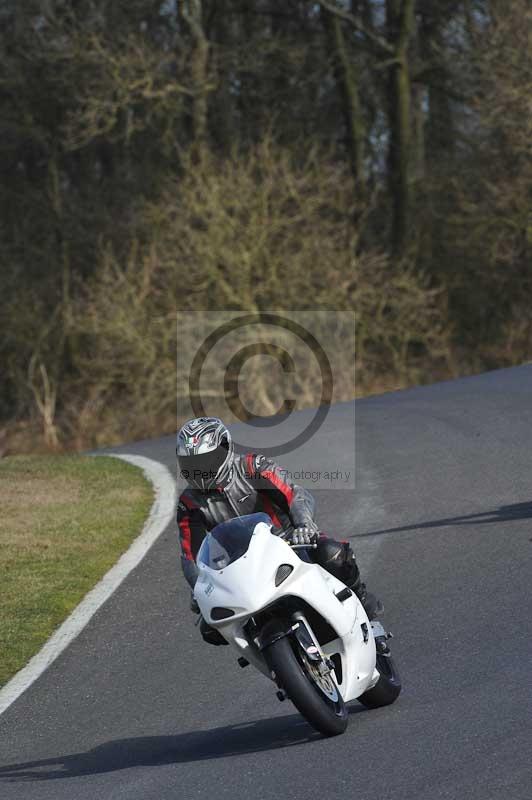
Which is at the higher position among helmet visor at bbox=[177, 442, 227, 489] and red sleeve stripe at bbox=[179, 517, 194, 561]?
helmet visor at bbox=[177, 442, 227, 489]

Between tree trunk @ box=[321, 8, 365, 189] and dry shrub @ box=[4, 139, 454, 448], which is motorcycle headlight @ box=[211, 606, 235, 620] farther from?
tree trunk @ box=[321, 8, 365, 189]

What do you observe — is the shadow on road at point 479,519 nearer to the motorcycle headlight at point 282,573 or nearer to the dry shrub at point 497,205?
the motorcycle headlight at point 282,573

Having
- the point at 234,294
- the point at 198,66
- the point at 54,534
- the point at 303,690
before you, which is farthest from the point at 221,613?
the point at 198,66

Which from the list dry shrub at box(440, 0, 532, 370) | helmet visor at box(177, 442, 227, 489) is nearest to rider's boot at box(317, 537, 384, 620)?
helmet visor at box(177, 442, 227, 489)

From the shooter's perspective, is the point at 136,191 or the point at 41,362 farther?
the point at 136,191

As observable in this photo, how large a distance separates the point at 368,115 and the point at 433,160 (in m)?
2.59

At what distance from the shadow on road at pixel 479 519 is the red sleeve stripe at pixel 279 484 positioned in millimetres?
4549

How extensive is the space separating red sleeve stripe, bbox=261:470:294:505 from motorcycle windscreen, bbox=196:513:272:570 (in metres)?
0.40

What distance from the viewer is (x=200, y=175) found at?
95.8 ft

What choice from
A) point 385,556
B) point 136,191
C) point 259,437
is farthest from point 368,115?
point 385,556

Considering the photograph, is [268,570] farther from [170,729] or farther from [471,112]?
[471,112]

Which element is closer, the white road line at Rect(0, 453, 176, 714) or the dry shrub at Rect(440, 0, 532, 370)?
the white road line at Rect(0, 453, 176, 714)

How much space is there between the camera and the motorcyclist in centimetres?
645

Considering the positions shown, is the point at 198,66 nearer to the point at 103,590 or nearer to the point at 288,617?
the point at 103,590
